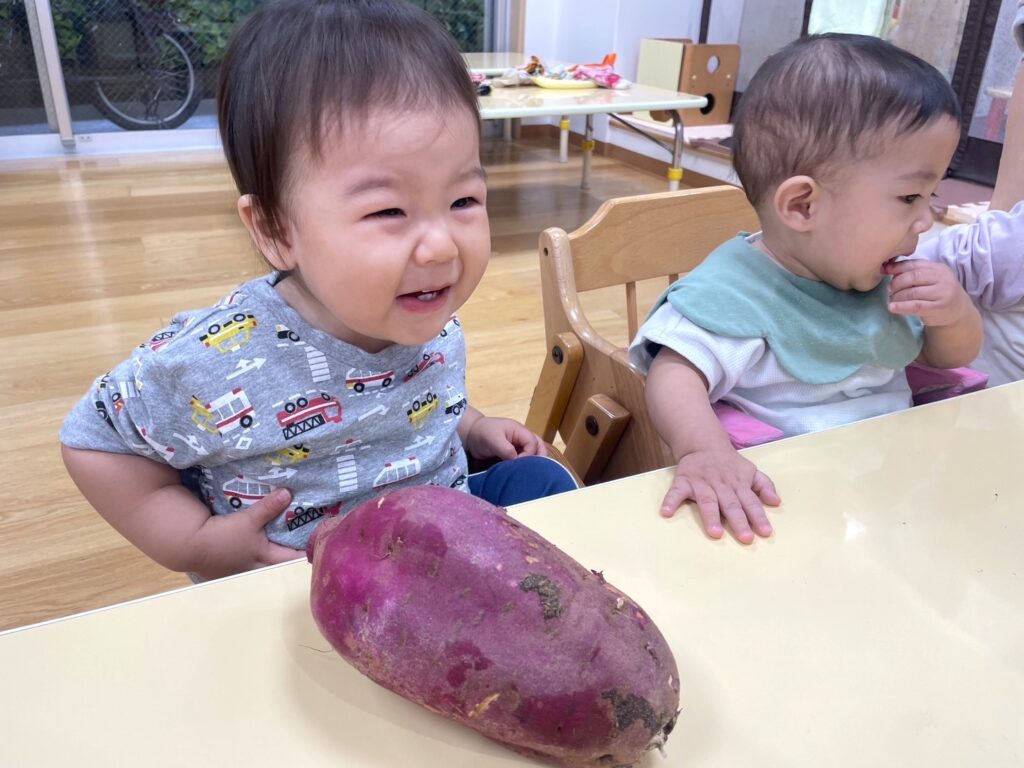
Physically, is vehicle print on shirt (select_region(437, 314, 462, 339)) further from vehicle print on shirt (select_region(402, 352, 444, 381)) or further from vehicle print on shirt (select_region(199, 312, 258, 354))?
vehicle print on shirt (select_region(199, 312, 258, 354))

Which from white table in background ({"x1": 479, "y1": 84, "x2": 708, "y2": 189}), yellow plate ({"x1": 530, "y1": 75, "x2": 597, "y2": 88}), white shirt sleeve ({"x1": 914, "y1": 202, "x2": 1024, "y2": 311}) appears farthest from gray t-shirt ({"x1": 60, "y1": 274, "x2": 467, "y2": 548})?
yellow plate ({"x1": 530, "y1": 75, "x2": 597, "y2": 88})

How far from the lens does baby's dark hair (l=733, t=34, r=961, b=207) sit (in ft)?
2.63

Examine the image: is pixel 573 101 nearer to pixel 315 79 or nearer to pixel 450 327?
pixel 450 327

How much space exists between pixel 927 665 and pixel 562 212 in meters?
3.09

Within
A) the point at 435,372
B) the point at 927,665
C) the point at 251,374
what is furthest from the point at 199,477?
the point at 927,665

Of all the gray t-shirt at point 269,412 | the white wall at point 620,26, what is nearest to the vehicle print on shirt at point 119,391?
the gray t-shirt at point 269,412

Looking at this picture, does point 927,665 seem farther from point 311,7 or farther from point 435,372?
point 311,7

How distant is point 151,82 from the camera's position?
Answer: 386cm

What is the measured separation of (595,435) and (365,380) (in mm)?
325

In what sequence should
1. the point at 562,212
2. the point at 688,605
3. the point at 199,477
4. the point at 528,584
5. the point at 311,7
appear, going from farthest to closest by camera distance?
1. the point at 562,212
2. the point at 199,477
3. the point at 311,7
4. the point at 688,605
5. the point at 528,584

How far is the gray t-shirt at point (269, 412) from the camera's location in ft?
2.13

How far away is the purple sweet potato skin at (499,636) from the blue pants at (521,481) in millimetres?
404

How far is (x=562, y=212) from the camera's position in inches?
135

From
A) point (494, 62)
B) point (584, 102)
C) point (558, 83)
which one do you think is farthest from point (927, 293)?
point (494, 62)
